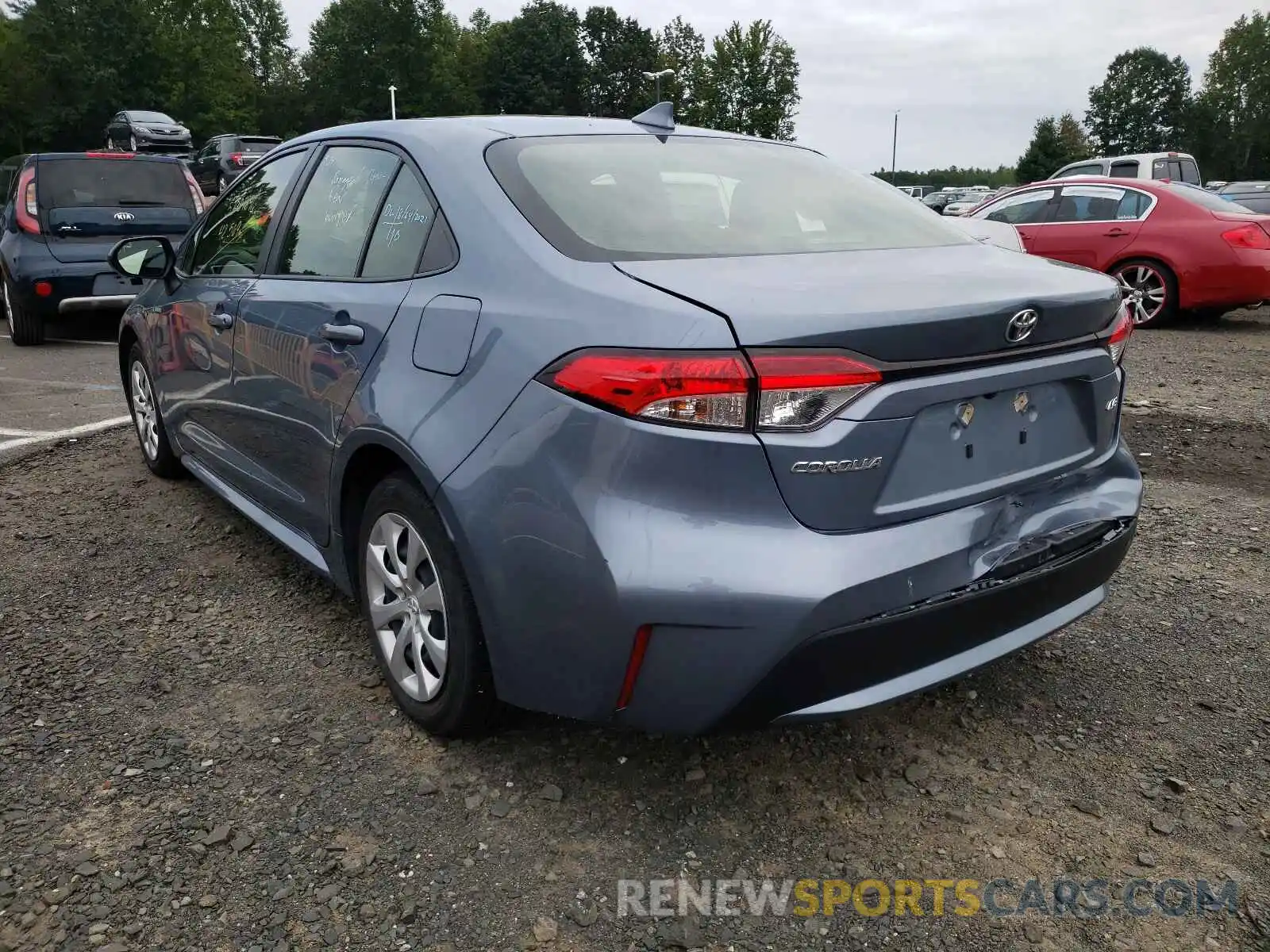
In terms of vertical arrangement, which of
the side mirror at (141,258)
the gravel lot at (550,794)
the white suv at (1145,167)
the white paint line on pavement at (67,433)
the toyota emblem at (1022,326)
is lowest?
the gravel lot at (550,794)

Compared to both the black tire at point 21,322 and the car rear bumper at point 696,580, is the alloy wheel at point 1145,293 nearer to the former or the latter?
the car rear bumper at point 696,580

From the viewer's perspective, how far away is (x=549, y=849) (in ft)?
7.32

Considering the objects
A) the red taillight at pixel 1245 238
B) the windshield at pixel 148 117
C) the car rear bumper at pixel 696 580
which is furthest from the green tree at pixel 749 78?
the car rear bumper at pixel 696 580

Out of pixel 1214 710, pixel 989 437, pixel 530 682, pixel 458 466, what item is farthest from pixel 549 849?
pixel 1214 710

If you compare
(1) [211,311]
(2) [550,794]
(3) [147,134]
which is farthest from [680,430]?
(3) [147,134]

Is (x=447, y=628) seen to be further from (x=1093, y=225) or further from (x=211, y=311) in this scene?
(x=1093, y=225)

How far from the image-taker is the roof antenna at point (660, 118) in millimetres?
3145

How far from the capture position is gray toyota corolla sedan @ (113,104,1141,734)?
1938 mm

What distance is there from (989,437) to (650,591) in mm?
836

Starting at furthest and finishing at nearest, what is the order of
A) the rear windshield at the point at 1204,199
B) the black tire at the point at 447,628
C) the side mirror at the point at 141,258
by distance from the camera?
the rear windshield at the point at 1204,199
the side mirror at the point at 141,258
the black tire at the point at 447,628

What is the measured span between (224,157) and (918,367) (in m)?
29.8

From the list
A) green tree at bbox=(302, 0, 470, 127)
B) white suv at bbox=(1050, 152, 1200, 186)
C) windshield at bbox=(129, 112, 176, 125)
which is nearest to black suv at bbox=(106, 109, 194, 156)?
windshield at bbox=(129, 112, 176, 125)

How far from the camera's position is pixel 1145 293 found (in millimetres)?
9930
